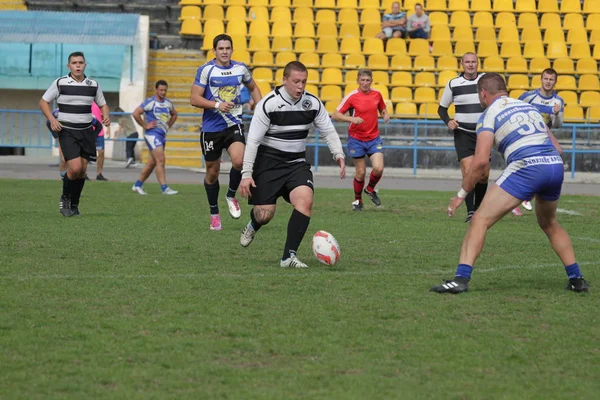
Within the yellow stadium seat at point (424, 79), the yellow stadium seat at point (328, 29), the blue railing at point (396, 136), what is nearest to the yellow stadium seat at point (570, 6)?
the yellow stadium seat at point (424, 79)

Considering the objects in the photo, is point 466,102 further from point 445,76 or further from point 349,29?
point 349,29

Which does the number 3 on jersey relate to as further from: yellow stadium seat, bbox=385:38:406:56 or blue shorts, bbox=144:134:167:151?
yellow stadium seat, bbox=385:38:406:56

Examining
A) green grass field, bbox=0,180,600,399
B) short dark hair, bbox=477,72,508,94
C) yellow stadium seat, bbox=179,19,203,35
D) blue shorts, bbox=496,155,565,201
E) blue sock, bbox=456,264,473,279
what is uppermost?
yellow stadium seat, bbox=179,19,203,35

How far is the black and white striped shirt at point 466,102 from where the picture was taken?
42.8 feet

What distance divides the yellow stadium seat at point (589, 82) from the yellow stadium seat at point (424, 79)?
387 centimetres

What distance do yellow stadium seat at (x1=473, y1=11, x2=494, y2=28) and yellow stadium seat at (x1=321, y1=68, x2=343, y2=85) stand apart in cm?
473

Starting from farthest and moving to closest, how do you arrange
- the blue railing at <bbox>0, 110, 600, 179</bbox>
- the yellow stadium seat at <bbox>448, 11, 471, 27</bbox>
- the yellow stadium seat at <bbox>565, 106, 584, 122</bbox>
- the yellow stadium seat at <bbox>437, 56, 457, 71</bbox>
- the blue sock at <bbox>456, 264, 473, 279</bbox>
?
the yellow stadium seat at <bbox>448, 11, 471, 27</bbox>, the yellow stadium seat at <bbox>437, 56, 457, 71</bbox>, the yellow stadium seat at <bbox>565, 106, 584, 122</bbox>, the blue railing at <bbox>0, 110, 600, 179</bbox>, the blue sock at <bbox>456, 264, 473, 279</bbox>

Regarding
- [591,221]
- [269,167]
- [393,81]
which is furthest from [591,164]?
[269,167]

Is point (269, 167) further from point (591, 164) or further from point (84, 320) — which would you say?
point (591, 164)

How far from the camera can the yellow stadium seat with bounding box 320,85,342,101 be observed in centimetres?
2548

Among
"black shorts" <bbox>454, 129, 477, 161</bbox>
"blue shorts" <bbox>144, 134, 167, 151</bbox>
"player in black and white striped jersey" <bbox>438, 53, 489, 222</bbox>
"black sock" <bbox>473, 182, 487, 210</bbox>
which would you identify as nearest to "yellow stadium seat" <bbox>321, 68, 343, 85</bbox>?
"blue shorts" <bbox>144, 134, 167, 151</bbox>

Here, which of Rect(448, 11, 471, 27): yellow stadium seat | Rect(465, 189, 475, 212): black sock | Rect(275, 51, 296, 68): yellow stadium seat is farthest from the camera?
Rect(448, 11, 471, 27): yellow stadium seat

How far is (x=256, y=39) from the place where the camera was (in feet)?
89.2

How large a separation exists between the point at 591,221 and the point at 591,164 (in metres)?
11.3
